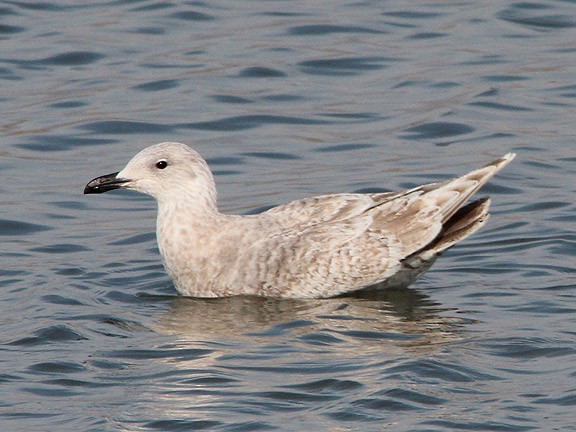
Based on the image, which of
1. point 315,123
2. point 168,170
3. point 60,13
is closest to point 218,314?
point 168,170

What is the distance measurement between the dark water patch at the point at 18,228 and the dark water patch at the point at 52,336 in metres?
2.69

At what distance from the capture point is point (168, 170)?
34.3 feet

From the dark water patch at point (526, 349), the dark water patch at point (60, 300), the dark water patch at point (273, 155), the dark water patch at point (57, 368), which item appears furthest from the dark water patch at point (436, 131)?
the dark water patch at point (57, 368)

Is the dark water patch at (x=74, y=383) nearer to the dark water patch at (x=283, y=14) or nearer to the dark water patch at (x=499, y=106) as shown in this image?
the dark water patch at (x=499, y=106)

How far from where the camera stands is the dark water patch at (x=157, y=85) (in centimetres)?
1597

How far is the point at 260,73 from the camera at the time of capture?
1642cm

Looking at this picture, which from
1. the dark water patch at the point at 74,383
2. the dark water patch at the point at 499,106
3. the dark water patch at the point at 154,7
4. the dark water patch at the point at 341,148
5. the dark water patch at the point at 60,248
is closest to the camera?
the dark water patch at the point at 74,383

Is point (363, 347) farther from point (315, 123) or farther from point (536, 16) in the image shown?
point (536, 16)

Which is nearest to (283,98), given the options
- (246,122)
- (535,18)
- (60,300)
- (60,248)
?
(246,122)

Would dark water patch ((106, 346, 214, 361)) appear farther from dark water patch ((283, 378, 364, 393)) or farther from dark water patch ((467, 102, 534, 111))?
dark water patch ((467, 102, 534, 111))

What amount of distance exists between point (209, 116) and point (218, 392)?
736 centimetres

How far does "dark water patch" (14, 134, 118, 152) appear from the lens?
1419 centimetres

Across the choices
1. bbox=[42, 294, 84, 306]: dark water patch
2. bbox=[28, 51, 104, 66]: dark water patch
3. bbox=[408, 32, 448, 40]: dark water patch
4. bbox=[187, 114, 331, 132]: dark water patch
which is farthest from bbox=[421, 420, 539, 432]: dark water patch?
bbox=[408, 32, 448, 40]: dark water patch

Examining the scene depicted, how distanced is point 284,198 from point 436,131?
2.50m
